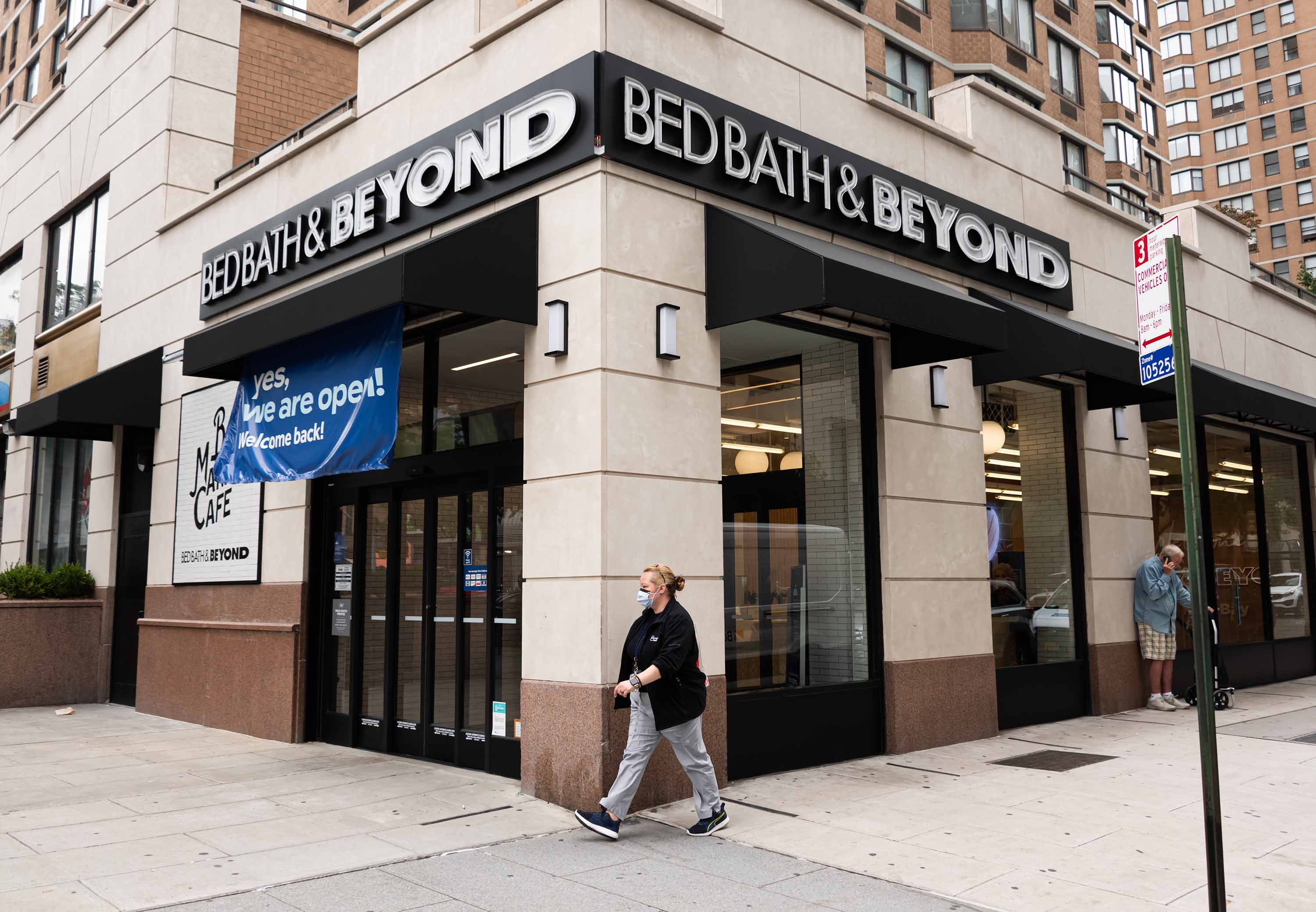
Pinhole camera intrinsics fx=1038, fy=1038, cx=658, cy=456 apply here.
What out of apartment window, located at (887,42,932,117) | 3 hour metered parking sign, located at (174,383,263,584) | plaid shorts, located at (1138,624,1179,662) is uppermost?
apartment window, located at (887,42,932,117)

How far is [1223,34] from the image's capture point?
222 ft

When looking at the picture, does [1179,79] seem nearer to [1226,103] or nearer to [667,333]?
[1226,103]

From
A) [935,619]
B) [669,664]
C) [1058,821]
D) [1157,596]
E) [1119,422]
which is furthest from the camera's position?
[1119,422]

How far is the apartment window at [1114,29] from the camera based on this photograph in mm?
38250

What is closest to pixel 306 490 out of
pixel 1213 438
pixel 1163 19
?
pixel 1213 438

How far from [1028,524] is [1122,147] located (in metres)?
32.8

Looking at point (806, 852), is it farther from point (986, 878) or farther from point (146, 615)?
point (146, 615)

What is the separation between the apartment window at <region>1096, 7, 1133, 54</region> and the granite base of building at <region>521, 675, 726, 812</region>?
37923mm

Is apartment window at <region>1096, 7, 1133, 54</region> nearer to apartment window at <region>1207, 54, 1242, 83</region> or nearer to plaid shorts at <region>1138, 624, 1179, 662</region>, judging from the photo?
plaid shorts at <region>1138, 624, 1179, 662</region>

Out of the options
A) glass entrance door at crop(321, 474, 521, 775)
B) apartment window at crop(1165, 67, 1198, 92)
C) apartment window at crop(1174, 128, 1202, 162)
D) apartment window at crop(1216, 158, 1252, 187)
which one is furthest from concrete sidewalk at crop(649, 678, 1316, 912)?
apartment window at crop(1165, 67, 1198, 92)

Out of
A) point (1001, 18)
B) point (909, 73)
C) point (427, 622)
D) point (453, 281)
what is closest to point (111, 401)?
point (427, 622)

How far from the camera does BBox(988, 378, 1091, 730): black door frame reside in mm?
10891

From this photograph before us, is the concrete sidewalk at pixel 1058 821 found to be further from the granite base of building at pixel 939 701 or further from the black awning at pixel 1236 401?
the black awning at pixel 1236 401

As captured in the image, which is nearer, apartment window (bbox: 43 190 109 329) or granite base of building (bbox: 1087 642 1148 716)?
granite base of building (bbox: 1087 642 1148 716)
